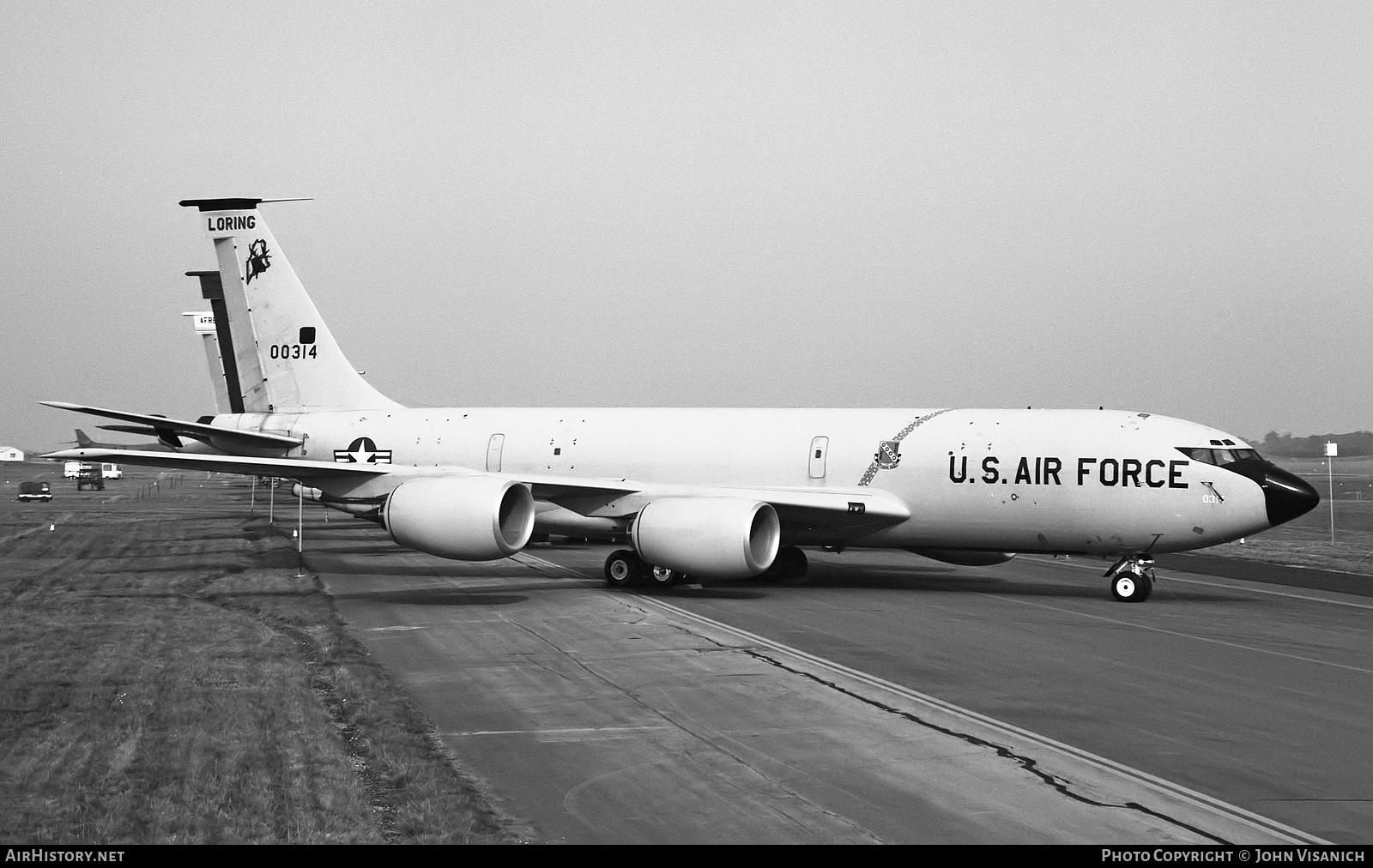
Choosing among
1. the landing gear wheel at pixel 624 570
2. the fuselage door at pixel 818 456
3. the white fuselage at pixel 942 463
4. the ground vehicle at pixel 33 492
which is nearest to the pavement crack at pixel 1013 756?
the landing gear wheel at pixel 624 570

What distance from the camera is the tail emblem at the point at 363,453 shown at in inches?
1225

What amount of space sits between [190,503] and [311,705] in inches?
2070

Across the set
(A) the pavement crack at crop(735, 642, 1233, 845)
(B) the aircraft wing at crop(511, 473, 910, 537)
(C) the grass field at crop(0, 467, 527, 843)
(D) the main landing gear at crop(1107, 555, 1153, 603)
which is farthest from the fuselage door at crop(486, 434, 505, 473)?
(A) the pavement crack at crop(735, 642, 1233, 845)

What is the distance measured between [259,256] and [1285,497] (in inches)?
990

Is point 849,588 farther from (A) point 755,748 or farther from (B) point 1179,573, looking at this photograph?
(A) point 755,748

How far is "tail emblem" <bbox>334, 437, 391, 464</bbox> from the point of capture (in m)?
31.1

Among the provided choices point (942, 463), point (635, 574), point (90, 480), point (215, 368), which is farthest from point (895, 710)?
point (90, 480)

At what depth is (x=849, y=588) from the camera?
83.0ft

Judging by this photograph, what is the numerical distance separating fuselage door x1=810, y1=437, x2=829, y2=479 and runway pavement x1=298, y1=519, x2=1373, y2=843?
2934 millimetres

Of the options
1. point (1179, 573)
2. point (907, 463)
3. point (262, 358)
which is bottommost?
point (1179, 573)

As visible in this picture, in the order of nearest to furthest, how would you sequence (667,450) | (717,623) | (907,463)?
(717,623), (907,463), (667,450)

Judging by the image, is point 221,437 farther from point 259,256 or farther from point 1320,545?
point 1320,545

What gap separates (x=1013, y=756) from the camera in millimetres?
10750

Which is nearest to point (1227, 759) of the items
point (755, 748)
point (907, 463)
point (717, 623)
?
point (755, 748)
